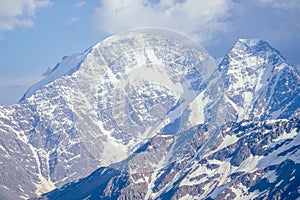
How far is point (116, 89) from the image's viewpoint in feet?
276

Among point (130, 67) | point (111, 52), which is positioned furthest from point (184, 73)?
point (130, 67)

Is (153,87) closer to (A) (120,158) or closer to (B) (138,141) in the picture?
(B) (138,141)

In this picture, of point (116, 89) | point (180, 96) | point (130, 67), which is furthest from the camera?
point (180, 96)

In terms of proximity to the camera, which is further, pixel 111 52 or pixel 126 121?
pixel 111 52

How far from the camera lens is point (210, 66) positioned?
108m

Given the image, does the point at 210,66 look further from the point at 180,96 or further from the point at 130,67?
the point at 130,67

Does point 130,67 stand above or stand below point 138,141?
above

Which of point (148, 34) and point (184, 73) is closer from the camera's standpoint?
point (148, 34)

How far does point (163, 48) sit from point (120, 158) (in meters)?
29.6

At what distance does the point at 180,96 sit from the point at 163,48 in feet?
29.5

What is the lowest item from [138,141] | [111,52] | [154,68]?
[138,141]

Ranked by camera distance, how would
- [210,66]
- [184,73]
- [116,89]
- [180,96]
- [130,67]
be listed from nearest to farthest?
1. [116,89]
2. [130,67]
3. [180,96]
4. [210,66]
5. [184,73]

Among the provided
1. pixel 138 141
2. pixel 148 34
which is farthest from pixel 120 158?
pixel 148 34

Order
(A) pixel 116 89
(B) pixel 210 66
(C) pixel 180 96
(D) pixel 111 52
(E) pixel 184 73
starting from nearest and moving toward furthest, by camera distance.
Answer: (A) pixel 116 89
(C) pixel 180 96
(B) pixel 210 66
(E) pixel 184 73
(D) pixel 111 52
